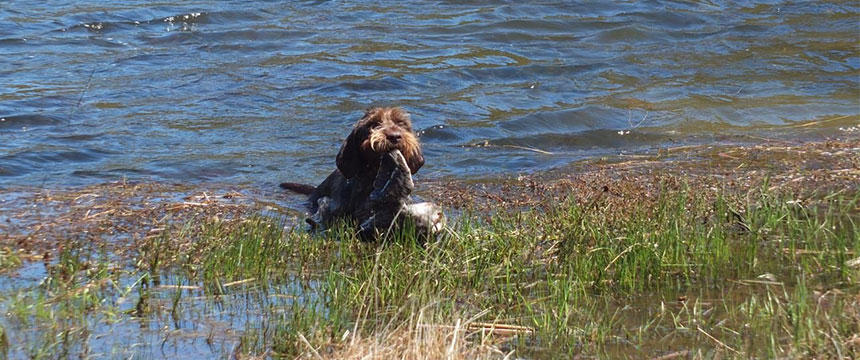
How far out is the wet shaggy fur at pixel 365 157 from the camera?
7.43 meters

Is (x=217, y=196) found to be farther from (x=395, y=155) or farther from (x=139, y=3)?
(x=139, y=3)

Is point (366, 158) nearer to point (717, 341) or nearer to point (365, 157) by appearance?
point (365, 157)

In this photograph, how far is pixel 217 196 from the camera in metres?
9.04

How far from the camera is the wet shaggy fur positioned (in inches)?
293

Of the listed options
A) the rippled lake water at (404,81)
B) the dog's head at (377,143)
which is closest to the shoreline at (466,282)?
the dog's head at (377,143)

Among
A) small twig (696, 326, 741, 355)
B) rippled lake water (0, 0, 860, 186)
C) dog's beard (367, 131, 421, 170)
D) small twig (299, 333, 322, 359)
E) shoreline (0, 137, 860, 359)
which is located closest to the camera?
small twig (299, 333, 322, 359)

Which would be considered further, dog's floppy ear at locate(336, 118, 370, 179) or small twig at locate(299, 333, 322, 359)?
dog's floppy ear at locate(336, 118, 370, 179)

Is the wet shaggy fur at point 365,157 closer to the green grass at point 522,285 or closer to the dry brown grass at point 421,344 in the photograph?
the green grass at point 522,285

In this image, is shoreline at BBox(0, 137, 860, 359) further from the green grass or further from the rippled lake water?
the rippled lake water

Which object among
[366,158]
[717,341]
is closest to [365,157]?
[366,158]

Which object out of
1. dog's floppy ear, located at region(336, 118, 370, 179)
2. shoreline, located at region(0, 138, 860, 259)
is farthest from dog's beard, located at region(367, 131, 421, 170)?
shoreline, located at region(0, 138, 860, 259)

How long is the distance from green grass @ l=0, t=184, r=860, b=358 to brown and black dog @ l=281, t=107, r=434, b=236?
420 mm

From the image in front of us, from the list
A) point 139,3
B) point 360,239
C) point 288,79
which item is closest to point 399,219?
point 360,239

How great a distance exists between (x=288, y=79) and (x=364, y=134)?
649 centimetres
